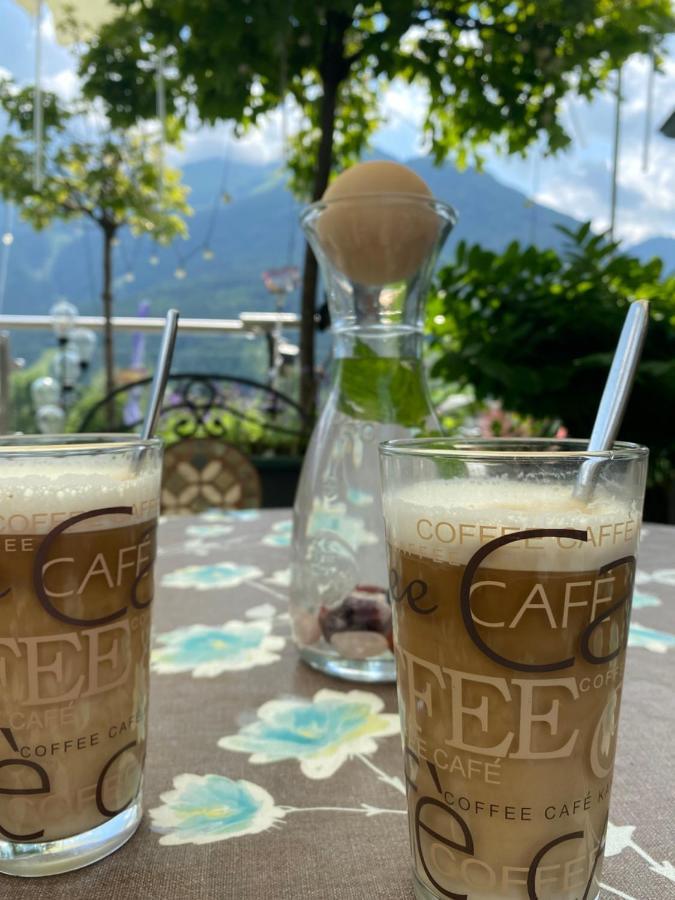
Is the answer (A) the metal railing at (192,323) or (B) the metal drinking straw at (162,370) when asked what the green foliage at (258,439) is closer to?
(A) the metal railing at (192,323)

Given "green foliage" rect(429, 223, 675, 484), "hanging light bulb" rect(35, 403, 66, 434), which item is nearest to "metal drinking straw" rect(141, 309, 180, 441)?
"green foliage" rect(429, 223, 675, 484)

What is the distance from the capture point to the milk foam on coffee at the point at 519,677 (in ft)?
0.93

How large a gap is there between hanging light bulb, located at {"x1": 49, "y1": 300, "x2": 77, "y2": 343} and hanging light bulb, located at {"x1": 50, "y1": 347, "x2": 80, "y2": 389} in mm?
91

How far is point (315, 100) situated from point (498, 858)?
9.28ft

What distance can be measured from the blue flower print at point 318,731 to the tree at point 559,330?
1.08 meters

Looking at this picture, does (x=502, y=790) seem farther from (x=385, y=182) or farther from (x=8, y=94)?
(x=8, y=94)

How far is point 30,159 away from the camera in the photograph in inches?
Answer: 165

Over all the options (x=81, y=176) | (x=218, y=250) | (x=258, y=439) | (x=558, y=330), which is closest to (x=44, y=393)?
(x=81, y=176)

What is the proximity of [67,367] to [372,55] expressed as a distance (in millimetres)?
2410

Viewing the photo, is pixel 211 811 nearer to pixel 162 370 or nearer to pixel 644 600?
pixel 162 370

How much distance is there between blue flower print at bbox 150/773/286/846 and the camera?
0.36m

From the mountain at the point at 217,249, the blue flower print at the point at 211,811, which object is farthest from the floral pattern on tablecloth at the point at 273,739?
the mountain at the point at 217,249

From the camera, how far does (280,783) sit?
412 mm

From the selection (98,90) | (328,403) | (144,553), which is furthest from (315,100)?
(144,553)
